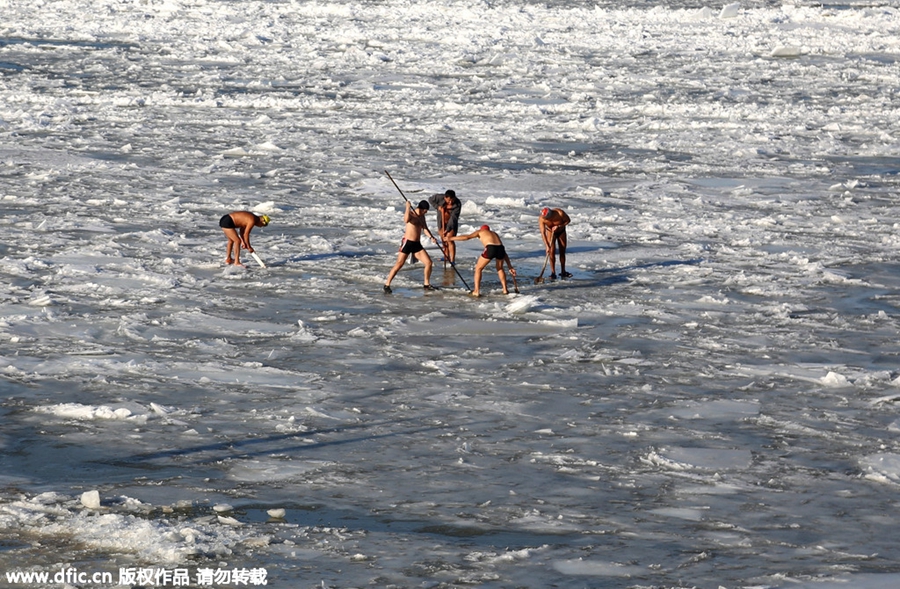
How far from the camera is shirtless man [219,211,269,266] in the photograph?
49.8ft

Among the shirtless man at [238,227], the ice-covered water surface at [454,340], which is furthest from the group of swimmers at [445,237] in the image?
the ice-covered water surface at [454,340]

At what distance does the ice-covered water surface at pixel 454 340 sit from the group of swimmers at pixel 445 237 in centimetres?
33

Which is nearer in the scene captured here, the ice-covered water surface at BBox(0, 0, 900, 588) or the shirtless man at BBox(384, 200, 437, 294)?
the ice-covered water surface at BBox(0, 0, 900, 588)

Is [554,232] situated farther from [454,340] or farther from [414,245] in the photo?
[454,340]

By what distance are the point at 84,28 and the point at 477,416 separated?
31400 mm

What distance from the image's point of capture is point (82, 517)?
786cm

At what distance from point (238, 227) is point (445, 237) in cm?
264

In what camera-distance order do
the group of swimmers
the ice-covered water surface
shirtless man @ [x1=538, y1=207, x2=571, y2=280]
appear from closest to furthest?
the ice-covered water surface, the group of swimmers, shirtless man @ [x1=538, y1=207, x2=571, y2=280]

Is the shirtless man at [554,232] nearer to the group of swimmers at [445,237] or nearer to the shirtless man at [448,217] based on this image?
the group of swimmers at [445,237]

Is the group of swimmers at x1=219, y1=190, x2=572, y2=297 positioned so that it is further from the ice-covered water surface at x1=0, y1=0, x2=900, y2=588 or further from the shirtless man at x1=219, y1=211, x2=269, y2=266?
the ice-covered water surface at x1=0, y1=0, x2=900, y2=588

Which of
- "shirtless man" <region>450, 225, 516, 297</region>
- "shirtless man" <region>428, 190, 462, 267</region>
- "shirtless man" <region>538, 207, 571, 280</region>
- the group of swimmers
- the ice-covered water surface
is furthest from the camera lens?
"shirtless man" <region>428, 190, 462, 267</region>

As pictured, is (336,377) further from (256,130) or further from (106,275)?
(256,130)

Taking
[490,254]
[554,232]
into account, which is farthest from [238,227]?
[554,232]

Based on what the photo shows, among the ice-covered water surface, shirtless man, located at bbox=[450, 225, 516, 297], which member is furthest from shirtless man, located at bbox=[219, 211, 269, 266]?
shirtless man, located at bbox=[450, 225, 516, 297]
